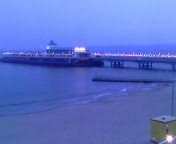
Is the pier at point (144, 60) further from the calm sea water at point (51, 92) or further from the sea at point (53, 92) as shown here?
the calm sea water at point (51, 92)

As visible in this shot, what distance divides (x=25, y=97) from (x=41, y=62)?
5302 centimetres

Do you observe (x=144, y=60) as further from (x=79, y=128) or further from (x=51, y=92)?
(x=79, y=128)

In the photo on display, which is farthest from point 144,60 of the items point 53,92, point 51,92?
point 53,92

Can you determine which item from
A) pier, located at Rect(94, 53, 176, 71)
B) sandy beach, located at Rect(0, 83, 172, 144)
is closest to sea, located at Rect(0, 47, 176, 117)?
sandy beach, located at Rect(0, 83, 172, 144)

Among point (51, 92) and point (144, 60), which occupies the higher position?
point (144, 60)

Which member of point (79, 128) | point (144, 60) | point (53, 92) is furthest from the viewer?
point (144, 60)

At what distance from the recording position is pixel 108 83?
139 ft

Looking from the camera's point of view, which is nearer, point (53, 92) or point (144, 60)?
point (53, 92)

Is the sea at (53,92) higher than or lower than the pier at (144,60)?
lower

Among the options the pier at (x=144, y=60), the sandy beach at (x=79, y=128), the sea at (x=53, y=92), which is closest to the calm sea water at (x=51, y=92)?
the sea at (x=53, y=92)

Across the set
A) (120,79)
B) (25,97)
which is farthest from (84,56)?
(25,97)

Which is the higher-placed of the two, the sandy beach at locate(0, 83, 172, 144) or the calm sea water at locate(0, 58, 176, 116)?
the sandy beach at locate(0, 83, 172, 144)

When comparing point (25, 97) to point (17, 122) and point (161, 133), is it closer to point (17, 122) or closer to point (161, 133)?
point (17, 122)

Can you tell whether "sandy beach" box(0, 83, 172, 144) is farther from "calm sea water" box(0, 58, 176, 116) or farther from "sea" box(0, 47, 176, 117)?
"calm sea water" box(0, 58, 176, 116)
